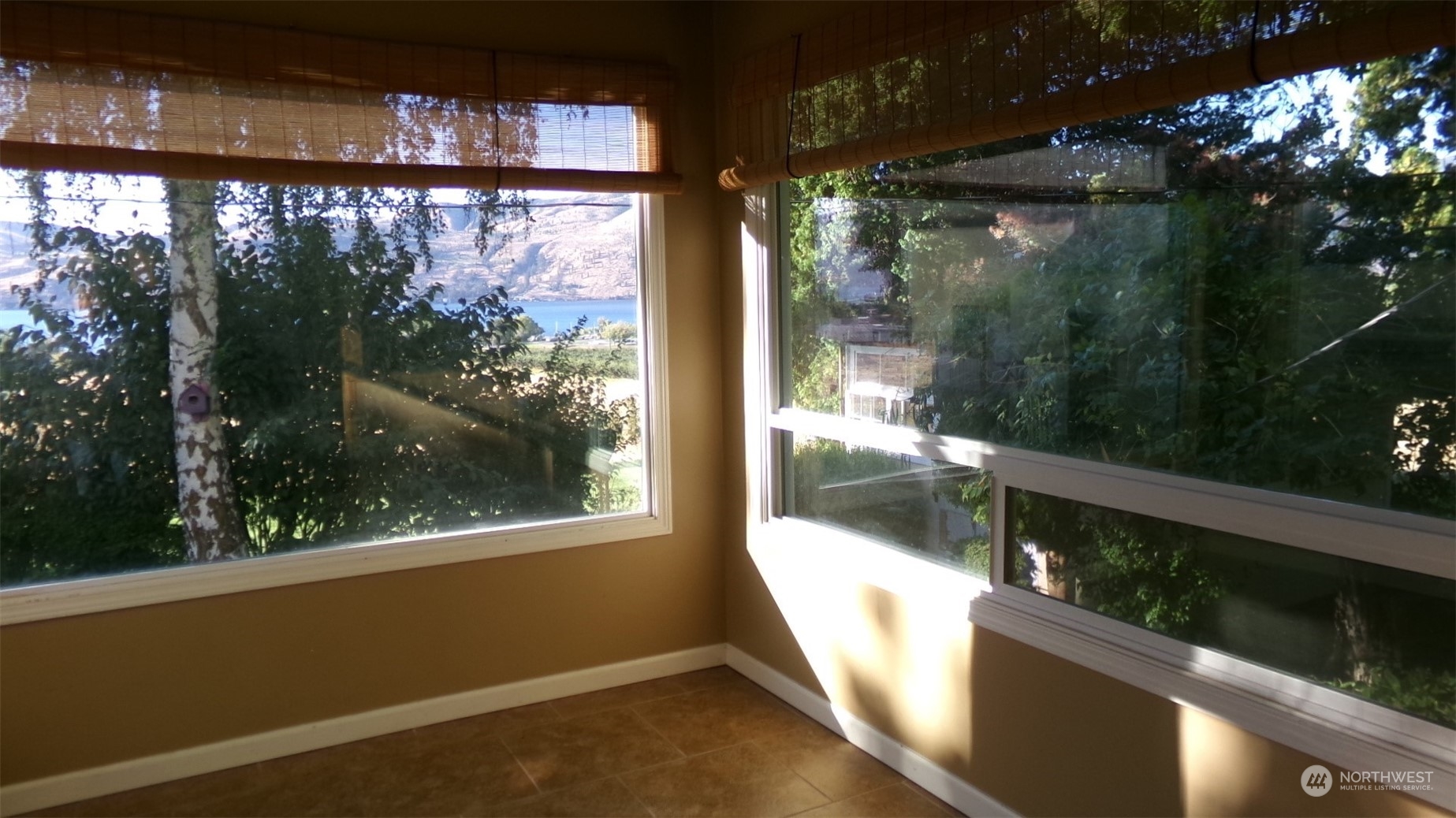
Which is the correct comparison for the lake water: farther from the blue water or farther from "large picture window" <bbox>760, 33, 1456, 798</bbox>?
"large picture window" <bbox>760, 33, 1456, 798</bbox>

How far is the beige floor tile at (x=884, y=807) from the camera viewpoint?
270 centimetres

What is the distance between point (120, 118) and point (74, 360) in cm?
70

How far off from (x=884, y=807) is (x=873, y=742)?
11.8 inches

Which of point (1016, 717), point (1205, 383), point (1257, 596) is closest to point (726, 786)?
point (1016, 717)

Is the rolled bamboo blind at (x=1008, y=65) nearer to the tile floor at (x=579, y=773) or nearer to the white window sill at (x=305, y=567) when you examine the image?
the white window sill at (x=305, y=567)

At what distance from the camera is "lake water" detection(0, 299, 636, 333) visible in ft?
11.3

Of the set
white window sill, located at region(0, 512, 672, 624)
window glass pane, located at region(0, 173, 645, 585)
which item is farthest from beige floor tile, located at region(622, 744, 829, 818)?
window glass pane, located at region(0, 173, 645, 585)

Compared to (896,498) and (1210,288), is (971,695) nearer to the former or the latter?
(896,498)

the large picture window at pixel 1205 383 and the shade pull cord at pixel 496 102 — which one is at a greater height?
the shade pull cord at pixel 496 102

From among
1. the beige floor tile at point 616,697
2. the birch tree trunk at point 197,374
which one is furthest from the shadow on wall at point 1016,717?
the birch tree trunk at point 197,374

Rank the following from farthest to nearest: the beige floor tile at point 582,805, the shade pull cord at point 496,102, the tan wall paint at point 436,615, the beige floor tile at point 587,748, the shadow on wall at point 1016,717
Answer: the shade pull cord at point 496,102 < the beige floor tile at point 587,748 < the tan wall paint at point 436,615 < the beige floor tile at point 582,805 < the shadow on wall at point 1016,717

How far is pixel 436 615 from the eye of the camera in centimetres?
332

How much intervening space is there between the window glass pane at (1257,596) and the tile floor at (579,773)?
2.76 feet

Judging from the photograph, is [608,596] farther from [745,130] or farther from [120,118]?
[120,118]
